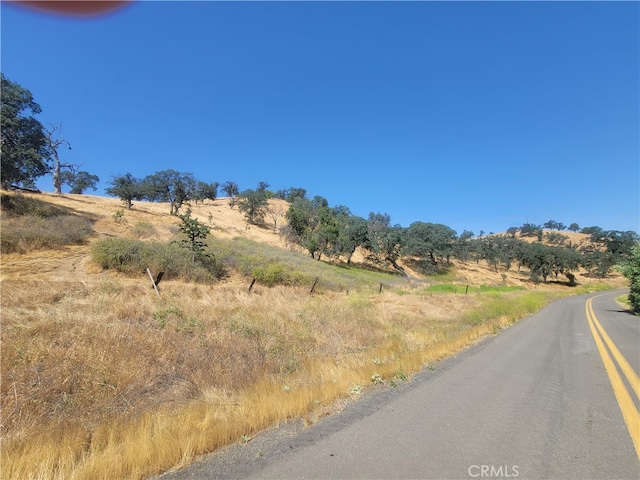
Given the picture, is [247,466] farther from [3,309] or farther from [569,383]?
[3,309]

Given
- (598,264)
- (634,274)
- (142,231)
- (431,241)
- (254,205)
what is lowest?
(142,231)

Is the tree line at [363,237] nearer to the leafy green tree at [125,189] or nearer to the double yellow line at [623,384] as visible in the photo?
the leafy green tree at [125,189]

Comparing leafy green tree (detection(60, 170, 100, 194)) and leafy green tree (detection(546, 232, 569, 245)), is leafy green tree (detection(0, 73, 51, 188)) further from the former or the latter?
leafy green tree (detection(546, 232, 569, 245))

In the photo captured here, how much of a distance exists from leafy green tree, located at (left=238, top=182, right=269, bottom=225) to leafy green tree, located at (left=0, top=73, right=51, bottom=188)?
47.0 meters

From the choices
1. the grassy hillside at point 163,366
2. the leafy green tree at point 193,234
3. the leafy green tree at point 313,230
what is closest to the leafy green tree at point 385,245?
the leafy green tree at point 313,230

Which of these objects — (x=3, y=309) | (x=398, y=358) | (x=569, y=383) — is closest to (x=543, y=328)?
(x=569, y=383)

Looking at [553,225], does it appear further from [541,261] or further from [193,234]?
[193,234]

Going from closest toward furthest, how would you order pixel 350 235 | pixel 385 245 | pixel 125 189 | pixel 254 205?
1. pixel 125 189
2. pixel 350 235
3. pixel 385 245
4. pixel 254 205

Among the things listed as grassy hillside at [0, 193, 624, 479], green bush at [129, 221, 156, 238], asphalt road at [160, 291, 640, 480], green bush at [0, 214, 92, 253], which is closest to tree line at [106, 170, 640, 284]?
green bush at [129, 221, 156, 238]

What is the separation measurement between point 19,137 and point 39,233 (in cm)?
1349

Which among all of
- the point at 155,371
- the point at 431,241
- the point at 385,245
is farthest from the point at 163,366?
the point at 431,241

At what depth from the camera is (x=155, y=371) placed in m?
5.77
